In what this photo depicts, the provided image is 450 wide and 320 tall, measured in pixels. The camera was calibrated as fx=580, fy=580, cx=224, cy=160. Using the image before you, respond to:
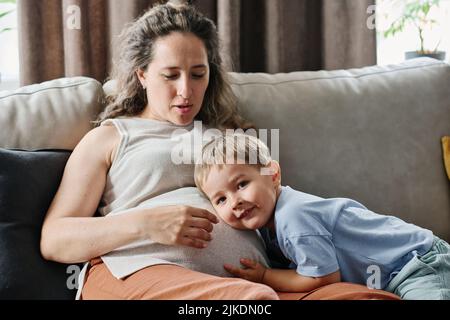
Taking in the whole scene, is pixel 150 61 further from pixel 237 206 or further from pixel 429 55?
pixel 429 55

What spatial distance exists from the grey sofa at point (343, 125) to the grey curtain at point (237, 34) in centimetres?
27

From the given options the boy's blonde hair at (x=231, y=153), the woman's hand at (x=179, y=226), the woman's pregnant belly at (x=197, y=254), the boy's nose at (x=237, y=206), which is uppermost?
the boy's blonde hair at (x=231, y=153)

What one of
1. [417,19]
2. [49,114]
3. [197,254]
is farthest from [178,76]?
[417,19]

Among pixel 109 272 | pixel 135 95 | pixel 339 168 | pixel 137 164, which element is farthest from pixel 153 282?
pixel 339 168

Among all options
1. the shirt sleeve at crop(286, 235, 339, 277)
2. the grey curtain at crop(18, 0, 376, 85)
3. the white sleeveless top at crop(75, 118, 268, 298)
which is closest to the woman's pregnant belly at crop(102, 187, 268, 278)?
the white sleeveless top at crop(75, 118, 268, 298)

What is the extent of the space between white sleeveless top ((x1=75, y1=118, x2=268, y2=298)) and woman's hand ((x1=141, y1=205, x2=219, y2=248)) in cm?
3

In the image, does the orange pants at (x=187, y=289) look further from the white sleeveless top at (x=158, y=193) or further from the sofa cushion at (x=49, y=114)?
the sofa cushion at (x=49, y=114)

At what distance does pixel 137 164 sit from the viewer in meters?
1.48

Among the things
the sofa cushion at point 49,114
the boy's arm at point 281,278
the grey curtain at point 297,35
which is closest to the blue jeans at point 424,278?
the boy's arm at point 281,278

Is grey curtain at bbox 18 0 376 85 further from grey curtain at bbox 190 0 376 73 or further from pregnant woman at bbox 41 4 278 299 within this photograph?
pregnant woman at bbox 41 4 278 299

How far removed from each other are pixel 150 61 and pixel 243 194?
50cm

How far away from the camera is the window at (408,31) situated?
263 centimetres

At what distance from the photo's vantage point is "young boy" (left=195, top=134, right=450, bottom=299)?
4.14 feet

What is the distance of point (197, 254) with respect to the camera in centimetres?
131
